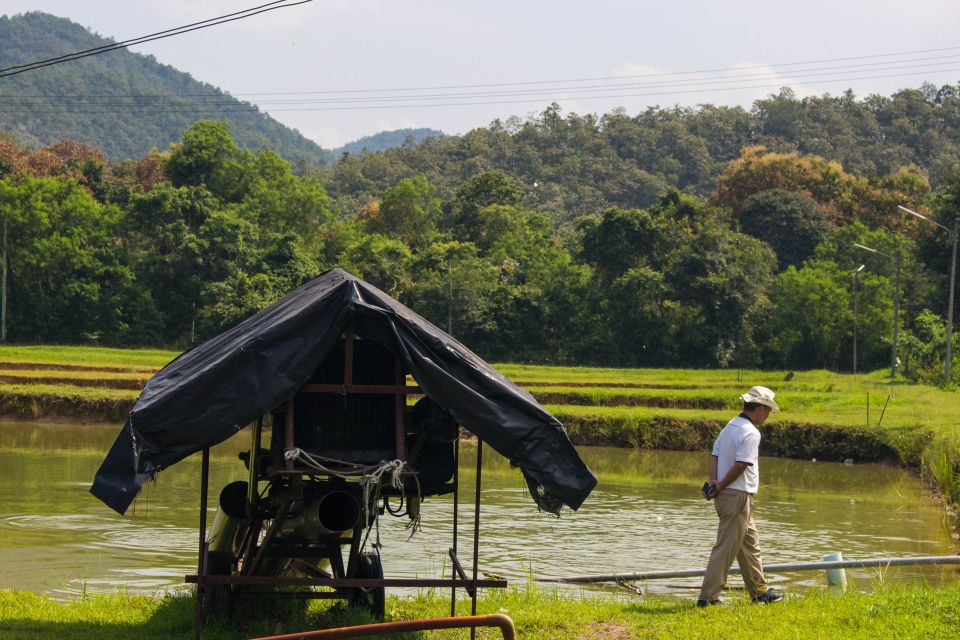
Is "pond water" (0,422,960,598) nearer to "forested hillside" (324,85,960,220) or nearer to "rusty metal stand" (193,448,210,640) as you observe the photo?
"rusty metal stand" (193,448,210,640)

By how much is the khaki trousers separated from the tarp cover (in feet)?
6.55

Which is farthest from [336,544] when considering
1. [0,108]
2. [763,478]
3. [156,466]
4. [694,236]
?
[0,108]

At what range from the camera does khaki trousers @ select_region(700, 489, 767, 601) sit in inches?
365

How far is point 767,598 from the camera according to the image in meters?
9.56

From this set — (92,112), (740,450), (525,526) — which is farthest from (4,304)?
(92,112)

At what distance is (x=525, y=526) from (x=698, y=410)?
1454 cm

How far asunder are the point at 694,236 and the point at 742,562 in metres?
42.4

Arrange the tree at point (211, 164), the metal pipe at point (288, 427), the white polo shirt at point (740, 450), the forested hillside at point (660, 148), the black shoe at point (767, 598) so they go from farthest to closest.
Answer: the forested hillside at point (660, 148) < the tree at point (211, 164) < the black shoe at point (767, 598) < the white polo shirt at point (740, 450) < the metal pipe at point (288, 427)

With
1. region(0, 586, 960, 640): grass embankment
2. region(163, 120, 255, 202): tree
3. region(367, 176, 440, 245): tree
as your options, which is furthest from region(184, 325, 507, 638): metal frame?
region(367, 176, 440, 245): tree

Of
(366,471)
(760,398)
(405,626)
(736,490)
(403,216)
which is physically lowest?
(405,626)

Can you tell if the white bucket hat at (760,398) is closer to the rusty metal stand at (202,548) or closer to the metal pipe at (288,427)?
the metal pipe at (288,427)

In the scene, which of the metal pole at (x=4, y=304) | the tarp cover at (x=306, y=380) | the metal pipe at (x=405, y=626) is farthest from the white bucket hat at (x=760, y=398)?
the metal pole at (x=4, y=304)

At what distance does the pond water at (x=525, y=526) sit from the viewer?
1288 cm

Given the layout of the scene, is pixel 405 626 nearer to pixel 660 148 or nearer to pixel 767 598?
pixel 767 598
